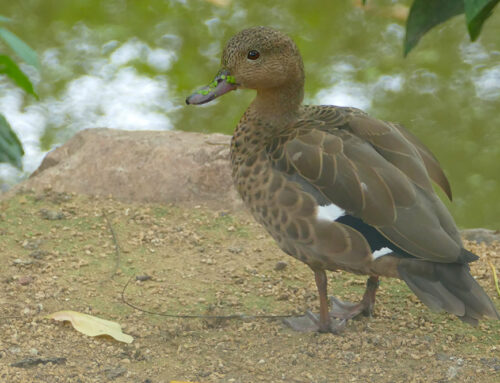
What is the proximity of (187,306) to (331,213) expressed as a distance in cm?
81

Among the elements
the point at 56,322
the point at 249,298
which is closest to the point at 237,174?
the point at 249,298

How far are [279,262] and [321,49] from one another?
3.03 m

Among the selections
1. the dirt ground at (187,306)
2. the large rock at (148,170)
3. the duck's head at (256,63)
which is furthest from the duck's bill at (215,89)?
the large rock at (148,170)

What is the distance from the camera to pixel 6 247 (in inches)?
139

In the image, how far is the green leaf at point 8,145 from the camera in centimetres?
296

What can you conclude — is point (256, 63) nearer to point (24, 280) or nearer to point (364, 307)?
point (364, 307)

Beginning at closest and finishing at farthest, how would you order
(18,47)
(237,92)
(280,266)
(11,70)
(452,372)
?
1. (18,47)
2. (452,372)
3. (11,70)
4. (280,266)
5. (237,92)

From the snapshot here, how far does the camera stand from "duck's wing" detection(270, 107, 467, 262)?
8.51 ft

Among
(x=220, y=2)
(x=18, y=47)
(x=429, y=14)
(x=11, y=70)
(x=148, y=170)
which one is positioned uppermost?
(x=429, y=14)

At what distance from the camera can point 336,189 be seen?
2.68m

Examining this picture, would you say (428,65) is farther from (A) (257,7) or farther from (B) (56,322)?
(B) (56,322)

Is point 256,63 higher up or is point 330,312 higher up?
point 256,63

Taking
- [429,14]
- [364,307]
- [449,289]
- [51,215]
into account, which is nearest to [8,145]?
[51,215]

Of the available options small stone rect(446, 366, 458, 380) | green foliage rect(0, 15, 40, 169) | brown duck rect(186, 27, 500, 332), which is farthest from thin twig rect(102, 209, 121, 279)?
small stone rect(446, 366, 458, 380)
